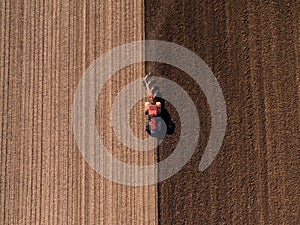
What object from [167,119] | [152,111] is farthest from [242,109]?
[152,111]

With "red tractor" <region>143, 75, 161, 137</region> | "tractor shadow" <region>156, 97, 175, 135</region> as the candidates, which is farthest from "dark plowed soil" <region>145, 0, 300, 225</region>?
"red tractor" <region>143, 75, 161, 137</region>

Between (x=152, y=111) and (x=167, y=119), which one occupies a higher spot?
(x=152, y=111)

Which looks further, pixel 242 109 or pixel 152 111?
pixel 242 109

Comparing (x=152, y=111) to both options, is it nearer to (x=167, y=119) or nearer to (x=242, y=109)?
(x=167, y=119)

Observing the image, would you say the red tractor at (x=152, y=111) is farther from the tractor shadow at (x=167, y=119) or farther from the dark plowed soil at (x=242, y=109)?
the dark plowed soil at (x=242, y=109)

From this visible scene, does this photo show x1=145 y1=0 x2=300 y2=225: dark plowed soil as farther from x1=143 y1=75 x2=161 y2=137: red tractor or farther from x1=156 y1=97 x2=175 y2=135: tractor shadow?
x1=143 y1=75 x2=161 y2=137: red tractor
